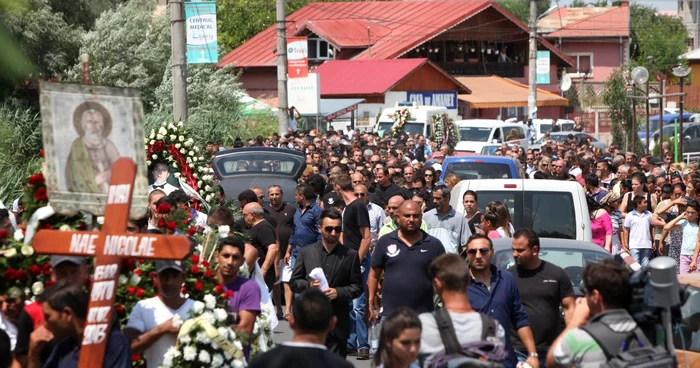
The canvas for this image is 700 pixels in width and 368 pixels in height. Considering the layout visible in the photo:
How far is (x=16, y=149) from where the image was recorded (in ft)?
65.5

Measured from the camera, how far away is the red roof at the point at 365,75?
54.6 m

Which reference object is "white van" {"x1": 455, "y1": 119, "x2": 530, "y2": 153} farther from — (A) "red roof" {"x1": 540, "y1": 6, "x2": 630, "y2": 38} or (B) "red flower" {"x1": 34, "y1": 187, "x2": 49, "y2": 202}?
(A) "red roof" {"x1": 540, "y1": 6, "x2": 630, "y2": 38}

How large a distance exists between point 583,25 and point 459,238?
260 feet

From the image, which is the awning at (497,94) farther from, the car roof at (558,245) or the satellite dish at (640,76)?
the car roof at (558,245)

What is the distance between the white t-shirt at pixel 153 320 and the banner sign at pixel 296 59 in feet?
90.2

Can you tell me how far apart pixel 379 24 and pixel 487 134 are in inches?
1161

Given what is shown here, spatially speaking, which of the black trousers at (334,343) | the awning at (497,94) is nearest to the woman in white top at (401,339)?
the black trousers at (334,343)

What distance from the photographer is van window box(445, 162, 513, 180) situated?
19094mm

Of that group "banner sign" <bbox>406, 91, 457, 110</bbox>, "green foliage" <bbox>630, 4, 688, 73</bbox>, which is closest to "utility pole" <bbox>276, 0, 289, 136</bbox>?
"banner sign" <bbox>406, 91, 457, 110</bbox>

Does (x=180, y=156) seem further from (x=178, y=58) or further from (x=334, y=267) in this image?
(x=334, y=267)

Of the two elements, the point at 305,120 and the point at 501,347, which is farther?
the point at 305,120

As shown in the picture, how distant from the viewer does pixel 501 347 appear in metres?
6.24

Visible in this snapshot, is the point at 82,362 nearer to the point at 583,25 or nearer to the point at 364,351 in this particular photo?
the point at 364,351

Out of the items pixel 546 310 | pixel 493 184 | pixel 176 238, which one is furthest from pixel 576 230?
pixel 176 238
